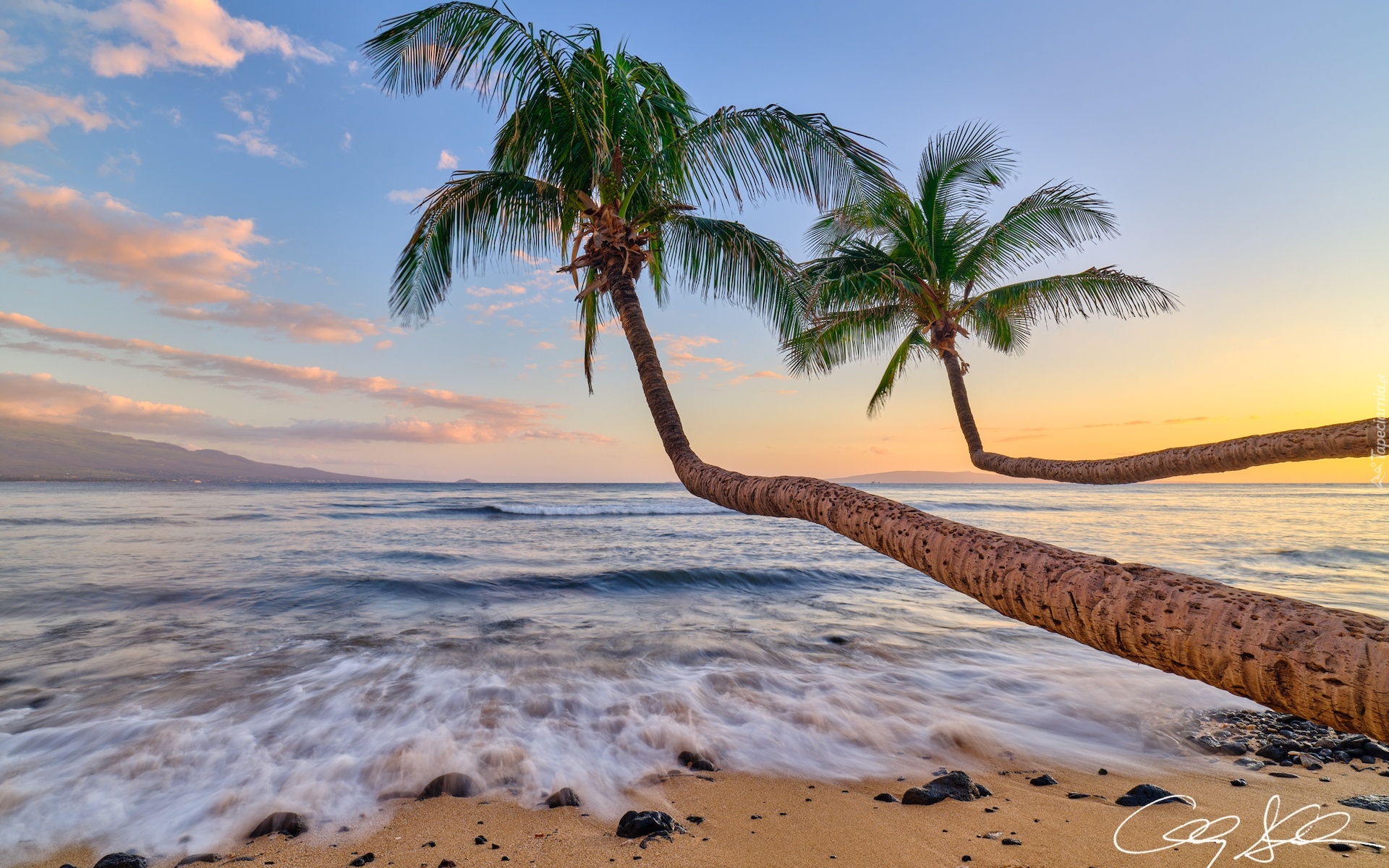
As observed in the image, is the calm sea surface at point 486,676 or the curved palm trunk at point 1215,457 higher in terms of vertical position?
the curved palm trunk at point 1215,457

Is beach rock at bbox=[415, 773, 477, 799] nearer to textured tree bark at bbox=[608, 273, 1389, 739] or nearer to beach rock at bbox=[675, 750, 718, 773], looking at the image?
beach rock at bbox=[675, 750, 718, 773]

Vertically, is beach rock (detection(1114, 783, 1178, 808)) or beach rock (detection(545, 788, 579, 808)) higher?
beach rock (detection(545, 788, 579, 808))

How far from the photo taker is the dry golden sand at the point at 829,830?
128 inches

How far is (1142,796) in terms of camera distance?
397 cm

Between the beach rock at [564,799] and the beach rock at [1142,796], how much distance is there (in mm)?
3652

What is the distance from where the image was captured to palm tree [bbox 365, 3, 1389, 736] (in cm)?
120

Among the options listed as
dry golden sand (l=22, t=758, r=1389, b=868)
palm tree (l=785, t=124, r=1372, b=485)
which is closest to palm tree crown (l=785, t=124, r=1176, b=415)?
palm tree (l=785, t=124, r=1372, b=485)

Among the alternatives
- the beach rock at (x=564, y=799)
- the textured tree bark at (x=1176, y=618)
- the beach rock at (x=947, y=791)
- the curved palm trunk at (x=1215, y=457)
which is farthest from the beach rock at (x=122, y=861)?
the curved palm trunk at (x=1215, y=457)

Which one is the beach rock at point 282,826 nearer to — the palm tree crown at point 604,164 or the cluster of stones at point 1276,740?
the palm tree crown at point 604,164

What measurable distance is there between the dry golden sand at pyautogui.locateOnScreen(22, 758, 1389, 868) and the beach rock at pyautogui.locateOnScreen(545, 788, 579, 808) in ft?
0.21

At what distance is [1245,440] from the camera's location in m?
4.14

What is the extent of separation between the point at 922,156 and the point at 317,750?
10.8 metres

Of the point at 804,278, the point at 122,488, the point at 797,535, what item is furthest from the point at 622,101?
the point at 122,488

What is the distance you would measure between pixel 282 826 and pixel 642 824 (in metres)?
2.22
